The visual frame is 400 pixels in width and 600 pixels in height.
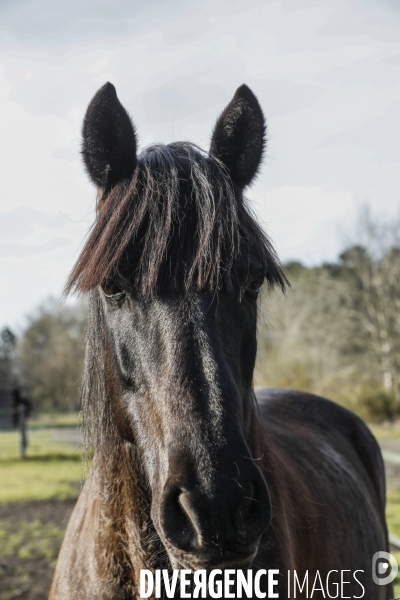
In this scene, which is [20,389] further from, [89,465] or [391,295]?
[89,465]

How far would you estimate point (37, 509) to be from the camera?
30.6 feet

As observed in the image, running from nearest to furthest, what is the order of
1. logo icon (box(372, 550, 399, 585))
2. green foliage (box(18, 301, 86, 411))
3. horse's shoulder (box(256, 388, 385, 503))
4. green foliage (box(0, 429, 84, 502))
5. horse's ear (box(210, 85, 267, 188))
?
horse's ear (box(210, 85, 267, 188))
logo icon (box(372, 550, 399, 585))
horse's shoulder (box(256, 388, 385, 503))
green foliage (box(0, 429, 84, 502))
green foliage (box(18, 301, 86, 411))

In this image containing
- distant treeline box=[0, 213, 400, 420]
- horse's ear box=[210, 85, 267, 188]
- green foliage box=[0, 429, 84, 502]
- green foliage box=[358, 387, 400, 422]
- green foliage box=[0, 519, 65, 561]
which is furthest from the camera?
distant treeline box=[0, 213, 400, 420]

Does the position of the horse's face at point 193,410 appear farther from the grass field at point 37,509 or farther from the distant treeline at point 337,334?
the distant treeline at point 337,334

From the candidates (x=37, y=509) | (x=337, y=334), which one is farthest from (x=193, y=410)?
(x=337, y=334)

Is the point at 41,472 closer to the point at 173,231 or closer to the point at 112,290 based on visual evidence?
the point at 112,290

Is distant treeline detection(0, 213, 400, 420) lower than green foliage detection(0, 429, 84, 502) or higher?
higher

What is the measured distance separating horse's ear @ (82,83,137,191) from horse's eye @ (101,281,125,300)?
503 mm

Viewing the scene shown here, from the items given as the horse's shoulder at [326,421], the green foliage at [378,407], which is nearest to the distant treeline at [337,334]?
the green foliage at [378,407]

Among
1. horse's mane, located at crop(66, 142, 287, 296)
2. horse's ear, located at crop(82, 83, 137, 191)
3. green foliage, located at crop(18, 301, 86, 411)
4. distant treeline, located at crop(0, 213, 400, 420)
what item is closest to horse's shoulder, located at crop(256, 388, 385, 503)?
horse's mane, located at crop(66, 142, 287, 296)

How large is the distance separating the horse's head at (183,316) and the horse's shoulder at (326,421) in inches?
74.7

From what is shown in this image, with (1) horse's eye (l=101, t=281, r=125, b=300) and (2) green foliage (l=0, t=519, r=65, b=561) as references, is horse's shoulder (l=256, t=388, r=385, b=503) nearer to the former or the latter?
(1) horse's eye (l=101, t=281, r=125, b=300)

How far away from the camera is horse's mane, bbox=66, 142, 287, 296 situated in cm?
183

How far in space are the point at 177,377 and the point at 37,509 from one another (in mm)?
8876
